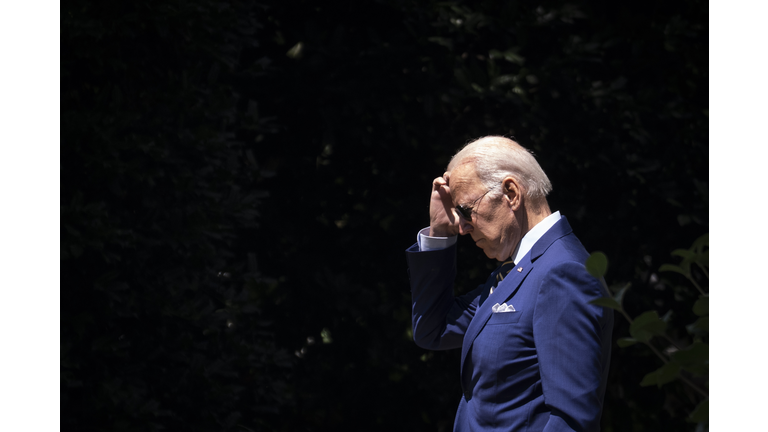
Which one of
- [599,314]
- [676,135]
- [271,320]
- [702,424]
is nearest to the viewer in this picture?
[702,424]

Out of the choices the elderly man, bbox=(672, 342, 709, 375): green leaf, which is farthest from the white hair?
bbox=(672, 342, 709, 375): green leaf

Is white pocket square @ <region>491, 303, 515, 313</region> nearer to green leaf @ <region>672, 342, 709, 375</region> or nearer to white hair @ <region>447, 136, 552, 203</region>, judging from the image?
white hair @ <region>447, 136, 552, 203</region>

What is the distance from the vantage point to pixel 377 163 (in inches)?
159

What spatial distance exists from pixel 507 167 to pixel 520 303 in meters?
0.42

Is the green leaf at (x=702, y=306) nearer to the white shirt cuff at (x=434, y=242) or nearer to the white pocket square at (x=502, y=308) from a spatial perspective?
the white pocket square at (x=502, y=308)

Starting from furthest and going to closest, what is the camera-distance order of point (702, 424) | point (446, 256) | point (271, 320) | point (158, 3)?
point (271, 320)
point (158, 3)
point (446, 256)
point (702, 424)

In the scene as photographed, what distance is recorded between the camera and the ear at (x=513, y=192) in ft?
6.22

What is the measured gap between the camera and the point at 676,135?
4074mm

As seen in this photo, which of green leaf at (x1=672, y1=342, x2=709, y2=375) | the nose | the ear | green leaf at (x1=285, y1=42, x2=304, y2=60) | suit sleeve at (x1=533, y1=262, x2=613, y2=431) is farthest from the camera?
green leaf at (x1=285, y1=42, x2=304, y2=60)

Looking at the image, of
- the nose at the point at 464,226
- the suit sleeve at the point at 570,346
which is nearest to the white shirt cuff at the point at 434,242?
the nose at the point at 464,226

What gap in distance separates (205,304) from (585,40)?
9.41 ft

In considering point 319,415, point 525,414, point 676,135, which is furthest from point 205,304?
point 676,135

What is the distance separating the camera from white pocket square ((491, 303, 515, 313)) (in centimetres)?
178

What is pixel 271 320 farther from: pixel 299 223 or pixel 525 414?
pixel 525 414
